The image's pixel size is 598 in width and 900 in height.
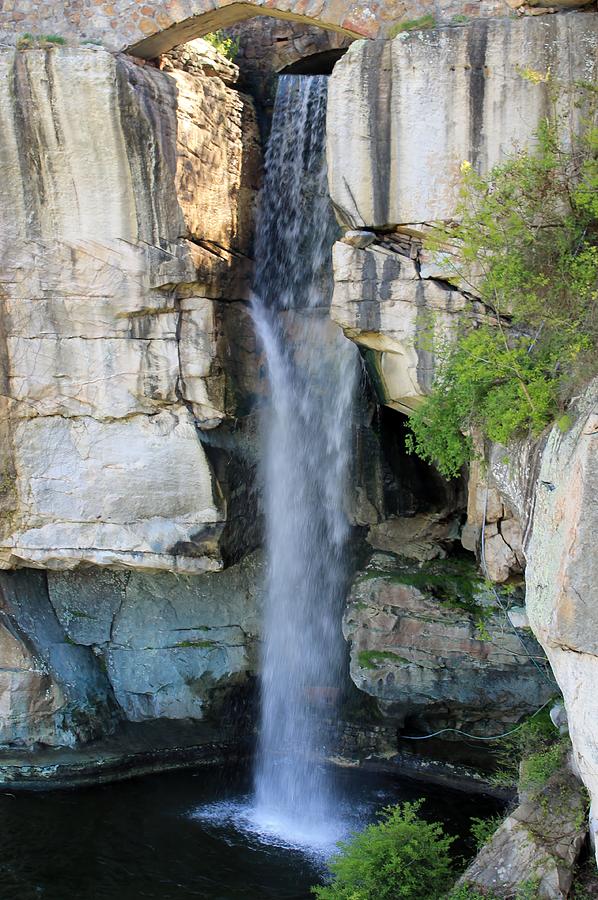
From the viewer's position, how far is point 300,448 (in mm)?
11070

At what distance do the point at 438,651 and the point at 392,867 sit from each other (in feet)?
10.8

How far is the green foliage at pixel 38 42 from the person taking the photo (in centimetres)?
885

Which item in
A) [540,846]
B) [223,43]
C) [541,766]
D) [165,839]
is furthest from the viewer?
[223,43]

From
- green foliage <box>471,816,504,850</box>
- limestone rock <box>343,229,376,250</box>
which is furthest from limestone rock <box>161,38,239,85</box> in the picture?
green foliage <box>471,816,504,850</box>

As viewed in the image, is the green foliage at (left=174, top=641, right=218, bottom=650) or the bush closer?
the bush

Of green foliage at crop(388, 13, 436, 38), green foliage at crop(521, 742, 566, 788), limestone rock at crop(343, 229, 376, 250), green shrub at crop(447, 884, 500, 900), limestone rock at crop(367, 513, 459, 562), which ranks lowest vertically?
green shrub at crop(447, 884, 500, 900)

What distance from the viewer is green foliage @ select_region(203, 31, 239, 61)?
10.6 m

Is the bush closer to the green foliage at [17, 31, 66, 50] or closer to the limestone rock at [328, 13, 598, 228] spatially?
the limestone rock at [328, 13, 598, 228]

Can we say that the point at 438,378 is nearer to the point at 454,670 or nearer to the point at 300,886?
the point at 454,670

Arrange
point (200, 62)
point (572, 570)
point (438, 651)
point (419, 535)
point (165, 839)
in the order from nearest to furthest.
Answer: point (572, 570) < point (165, 839) < point (200, 62) < point (438, 651) < point (419, 535)

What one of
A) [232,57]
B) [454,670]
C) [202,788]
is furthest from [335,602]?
[232,57]

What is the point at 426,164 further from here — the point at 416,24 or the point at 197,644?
the point at 197,644

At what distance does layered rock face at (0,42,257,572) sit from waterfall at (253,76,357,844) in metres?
0.65

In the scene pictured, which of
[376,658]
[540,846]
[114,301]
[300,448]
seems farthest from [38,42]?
[540,846]
